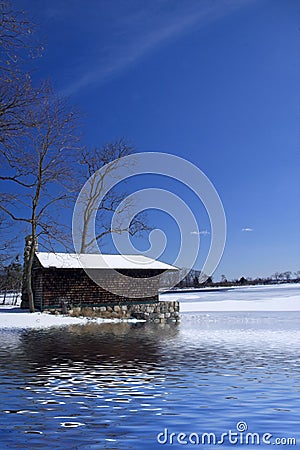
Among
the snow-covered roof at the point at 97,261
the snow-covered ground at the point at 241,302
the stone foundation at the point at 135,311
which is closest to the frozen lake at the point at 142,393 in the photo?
the stone foundation at the point at 135,311

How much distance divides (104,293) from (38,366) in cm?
1904

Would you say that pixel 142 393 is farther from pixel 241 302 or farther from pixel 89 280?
pixel 241 302

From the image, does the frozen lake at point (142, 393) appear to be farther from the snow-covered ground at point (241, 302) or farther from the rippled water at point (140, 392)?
the snow-covered ground at point (241, 302)

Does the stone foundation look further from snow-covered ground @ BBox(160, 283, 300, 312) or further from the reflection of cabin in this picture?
snow-covered ground @ BBox(160, 283, 300, 312)

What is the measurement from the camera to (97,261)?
30109 mm

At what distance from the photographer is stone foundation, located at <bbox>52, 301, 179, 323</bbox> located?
27.3 metres

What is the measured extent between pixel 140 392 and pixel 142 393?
7 cm

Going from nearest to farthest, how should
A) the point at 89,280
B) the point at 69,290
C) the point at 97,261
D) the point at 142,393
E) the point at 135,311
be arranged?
the point at 142,393 < the point at 69,290 < the point at 89,280 < the point at 135,311 < the point at 97,261

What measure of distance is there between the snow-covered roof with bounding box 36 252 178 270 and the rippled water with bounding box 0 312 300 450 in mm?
14663

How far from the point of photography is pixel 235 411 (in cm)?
614

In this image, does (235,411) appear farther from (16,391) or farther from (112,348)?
(112,348)

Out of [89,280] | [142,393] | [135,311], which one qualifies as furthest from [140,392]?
[135,311]

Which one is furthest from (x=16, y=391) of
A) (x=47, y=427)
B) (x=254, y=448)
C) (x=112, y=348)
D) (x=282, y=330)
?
(x=282, y=330)

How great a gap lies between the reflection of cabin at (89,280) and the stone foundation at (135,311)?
1.09ft
